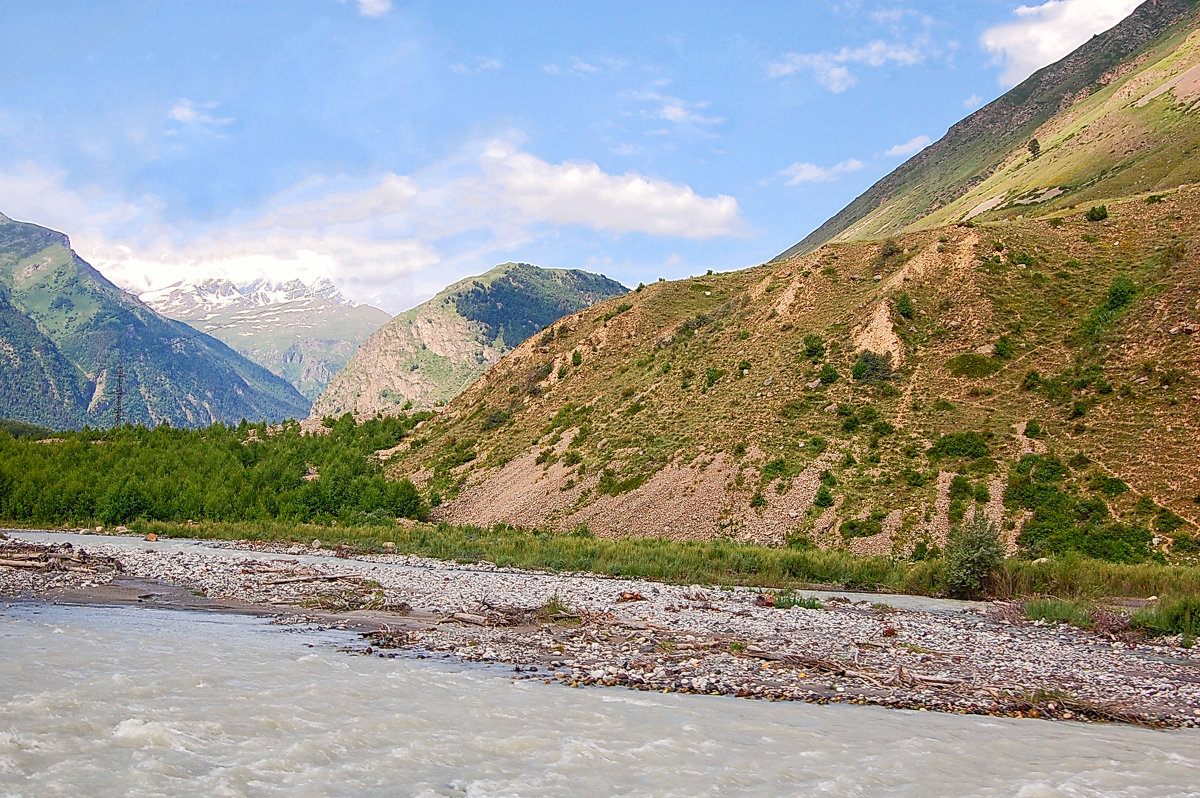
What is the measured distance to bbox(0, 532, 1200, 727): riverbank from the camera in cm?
1590

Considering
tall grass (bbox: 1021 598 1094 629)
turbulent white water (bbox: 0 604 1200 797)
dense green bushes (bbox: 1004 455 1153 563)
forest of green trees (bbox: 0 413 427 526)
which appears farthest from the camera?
forest of green trees (bbox: 0 413 427 526)

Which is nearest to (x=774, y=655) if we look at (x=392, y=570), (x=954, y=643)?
(x=954, y=643)

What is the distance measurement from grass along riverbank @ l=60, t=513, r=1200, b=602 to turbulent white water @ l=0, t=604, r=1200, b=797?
1768 cm

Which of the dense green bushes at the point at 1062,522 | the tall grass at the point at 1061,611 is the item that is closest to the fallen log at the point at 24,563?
the tall grass at the point at 1061,611

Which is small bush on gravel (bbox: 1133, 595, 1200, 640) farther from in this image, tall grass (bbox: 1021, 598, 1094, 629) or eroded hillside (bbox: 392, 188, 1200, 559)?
eroded hillside (bbox: 392, 188, 1200, 559)

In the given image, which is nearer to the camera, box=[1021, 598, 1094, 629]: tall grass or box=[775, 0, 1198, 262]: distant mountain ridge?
box=[1021, 598, 1094, 629]: tall grass

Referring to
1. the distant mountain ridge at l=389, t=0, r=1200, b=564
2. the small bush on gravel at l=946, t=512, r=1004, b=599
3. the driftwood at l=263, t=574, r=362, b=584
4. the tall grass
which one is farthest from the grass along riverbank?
the driftwood at l=263, t=574, r=362, b=584

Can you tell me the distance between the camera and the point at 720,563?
38.4 meters

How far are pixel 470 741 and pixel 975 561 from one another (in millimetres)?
26297

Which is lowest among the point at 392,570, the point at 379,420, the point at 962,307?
the point at 392,570

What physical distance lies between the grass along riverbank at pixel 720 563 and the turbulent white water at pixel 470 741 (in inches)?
696

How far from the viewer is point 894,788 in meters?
10.8

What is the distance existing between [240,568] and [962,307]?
49848mm

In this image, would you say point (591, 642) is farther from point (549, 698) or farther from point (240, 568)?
point (240, 568)
